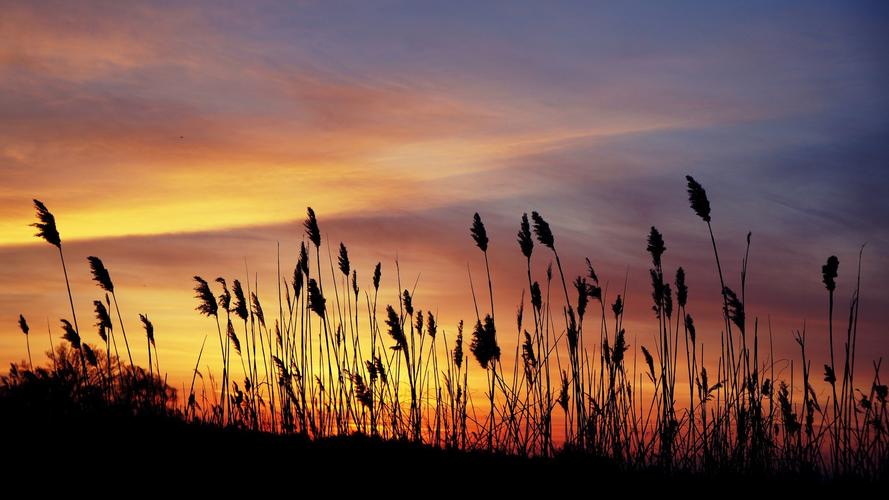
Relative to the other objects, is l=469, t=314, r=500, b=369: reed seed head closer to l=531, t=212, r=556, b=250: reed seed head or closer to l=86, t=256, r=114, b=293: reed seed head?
l=531, t=212, r=556, b=250: reed seed head

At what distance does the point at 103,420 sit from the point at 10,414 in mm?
804

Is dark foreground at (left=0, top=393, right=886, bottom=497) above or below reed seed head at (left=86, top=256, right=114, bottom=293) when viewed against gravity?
below

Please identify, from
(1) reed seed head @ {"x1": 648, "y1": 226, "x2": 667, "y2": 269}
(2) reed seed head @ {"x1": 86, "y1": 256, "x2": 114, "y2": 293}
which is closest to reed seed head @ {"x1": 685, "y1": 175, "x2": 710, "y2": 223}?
(1) reed seed head @ {"x1": 648, "y1": 226, "x2": 667, "y2": 269}

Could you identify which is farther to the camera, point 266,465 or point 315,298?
point 315,298

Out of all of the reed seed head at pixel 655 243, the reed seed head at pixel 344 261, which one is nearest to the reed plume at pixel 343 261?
the reed seed head at pixel 344 261

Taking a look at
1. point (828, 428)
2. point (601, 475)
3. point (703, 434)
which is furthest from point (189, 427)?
point (828, 428)

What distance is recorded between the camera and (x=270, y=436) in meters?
7.46

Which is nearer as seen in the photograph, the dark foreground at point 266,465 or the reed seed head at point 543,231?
the dark foreground at point 266,465

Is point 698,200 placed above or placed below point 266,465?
above

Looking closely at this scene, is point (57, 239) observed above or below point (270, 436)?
above

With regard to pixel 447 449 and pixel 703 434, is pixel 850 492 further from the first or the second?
pixel 447 449

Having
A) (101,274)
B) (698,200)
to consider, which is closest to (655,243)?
(698,200)

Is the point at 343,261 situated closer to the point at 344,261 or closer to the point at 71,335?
the point at 344,261

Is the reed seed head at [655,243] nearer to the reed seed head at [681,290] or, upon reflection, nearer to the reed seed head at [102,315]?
the reed seed head at [681,290]
